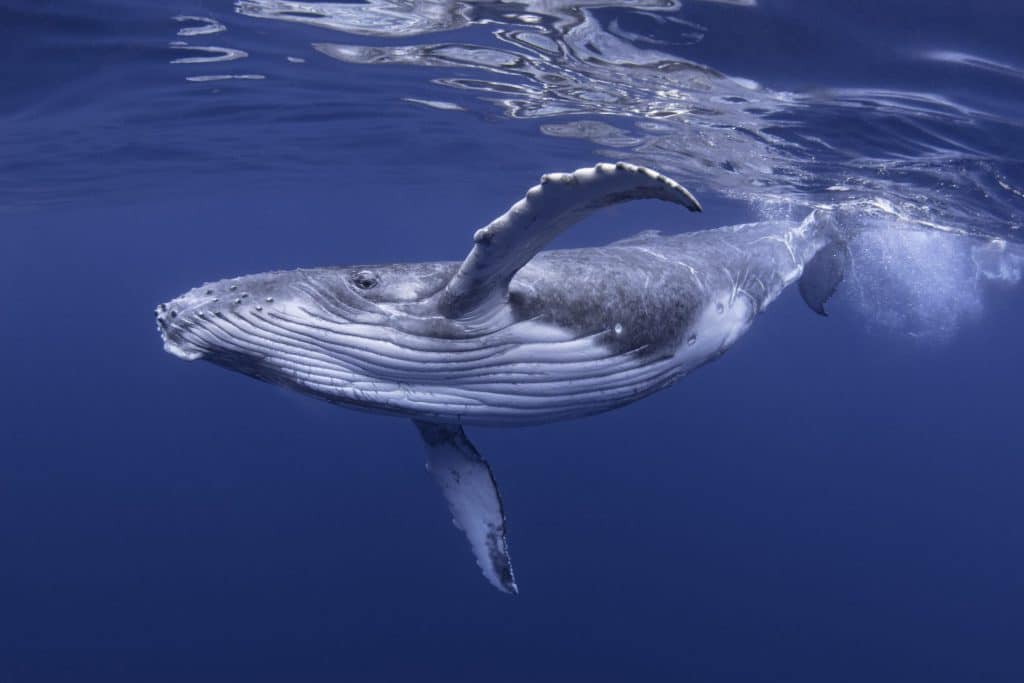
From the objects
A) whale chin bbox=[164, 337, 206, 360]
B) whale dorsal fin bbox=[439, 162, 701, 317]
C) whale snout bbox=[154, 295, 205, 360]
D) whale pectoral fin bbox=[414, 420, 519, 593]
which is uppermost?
whale dorsal fin bbox=[439, 162, 701, 317]

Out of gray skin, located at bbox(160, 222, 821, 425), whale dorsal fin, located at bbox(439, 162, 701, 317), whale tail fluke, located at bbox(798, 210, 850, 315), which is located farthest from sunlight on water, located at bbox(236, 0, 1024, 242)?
whale dorsal fin, located at bbox(439, 162, 701, 317)

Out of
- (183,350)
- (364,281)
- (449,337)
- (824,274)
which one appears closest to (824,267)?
(824,274)

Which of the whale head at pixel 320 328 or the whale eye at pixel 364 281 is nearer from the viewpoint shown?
the whale head at pixel 320 328

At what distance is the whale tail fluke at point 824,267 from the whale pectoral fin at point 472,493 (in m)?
6.91

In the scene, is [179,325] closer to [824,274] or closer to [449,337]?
[449,337]

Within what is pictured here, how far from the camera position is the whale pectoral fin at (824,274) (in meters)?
10.5

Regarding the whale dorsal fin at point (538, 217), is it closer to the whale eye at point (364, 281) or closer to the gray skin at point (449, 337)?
the gray skin at point (449, 337)

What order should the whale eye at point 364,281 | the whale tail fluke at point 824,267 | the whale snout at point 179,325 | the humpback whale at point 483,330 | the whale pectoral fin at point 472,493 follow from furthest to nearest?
the whale tail fluke at point 824,267
the whale pectoral fin at point 472,493
the whale eye at point 364,281
the whale snout at point 179,325
the humpback whale at point 483,330

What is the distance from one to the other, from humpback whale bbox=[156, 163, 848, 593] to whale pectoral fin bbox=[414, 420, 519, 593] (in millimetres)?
11

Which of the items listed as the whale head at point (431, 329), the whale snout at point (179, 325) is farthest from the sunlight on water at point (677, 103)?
the whale snout at point (179, 325)

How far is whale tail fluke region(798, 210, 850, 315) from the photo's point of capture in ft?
33.8

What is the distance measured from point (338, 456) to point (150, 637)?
1972 centimetres

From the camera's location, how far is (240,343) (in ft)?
12.9

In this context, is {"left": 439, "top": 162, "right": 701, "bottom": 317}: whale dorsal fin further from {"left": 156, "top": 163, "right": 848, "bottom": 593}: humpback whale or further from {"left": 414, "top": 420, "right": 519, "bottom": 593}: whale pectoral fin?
{"left": 414, "top": 420, "right": 519, "bottom": 593}: whale pectoral fin
